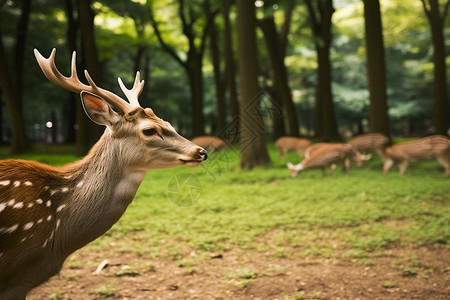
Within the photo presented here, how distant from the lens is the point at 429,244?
4.72 meters

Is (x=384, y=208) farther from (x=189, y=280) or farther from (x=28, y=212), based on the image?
(x=28, y=212)

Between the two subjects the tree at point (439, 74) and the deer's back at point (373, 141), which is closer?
the deer's back at point (373, 141)

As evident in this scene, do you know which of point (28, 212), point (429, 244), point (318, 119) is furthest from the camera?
point (318, 119)

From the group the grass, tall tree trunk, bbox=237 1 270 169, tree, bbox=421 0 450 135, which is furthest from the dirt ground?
tree, bbox=421 0 450 135

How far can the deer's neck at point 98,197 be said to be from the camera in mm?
2127

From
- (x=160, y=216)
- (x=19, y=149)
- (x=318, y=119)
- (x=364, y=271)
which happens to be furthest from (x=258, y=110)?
(x=318, y=119)

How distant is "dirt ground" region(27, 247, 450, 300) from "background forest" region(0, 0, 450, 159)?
1500 millimetres

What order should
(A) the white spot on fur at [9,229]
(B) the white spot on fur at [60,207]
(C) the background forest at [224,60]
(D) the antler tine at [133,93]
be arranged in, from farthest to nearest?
(C) the background forest at [224,60]
(D) the antler tine at [133,93]
(B) the white spot on fur at [60,207]
(A) the white spot on fur at [9,229]

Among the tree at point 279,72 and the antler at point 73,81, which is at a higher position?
the tree at point 279,72

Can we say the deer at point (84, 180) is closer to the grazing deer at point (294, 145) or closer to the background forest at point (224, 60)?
the background forest at point (224, 60)

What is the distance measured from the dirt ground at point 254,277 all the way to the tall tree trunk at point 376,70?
528 cm

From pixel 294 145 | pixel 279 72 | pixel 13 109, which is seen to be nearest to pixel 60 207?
pixel 13 109

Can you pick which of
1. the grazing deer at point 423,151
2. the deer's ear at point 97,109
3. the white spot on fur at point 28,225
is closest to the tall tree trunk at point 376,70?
the grazing deer at point 423,151

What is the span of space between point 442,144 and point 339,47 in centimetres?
2094
